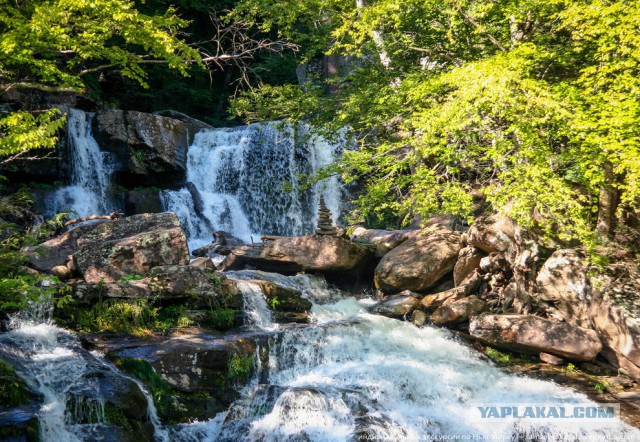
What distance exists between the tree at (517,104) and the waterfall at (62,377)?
241 inches

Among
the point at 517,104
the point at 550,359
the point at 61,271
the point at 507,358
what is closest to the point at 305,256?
the point at 507,358

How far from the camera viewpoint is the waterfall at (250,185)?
18438 millimetres

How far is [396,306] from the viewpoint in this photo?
11.4 metres

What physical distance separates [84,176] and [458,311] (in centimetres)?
1398

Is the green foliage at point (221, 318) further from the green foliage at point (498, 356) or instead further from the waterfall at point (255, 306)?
the green foliage at point (498, 356)

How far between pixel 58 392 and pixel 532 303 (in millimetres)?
8890

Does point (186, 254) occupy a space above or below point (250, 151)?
below

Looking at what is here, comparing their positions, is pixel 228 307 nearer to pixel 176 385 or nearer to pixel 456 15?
pixel 176 385

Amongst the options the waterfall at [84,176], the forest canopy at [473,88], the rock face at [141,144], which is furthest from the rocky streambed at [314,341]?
the rock face at [141,144]

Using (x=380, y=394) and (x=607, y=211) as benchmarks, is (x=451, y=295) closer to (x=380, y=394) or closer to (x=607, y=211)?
(x=607, y=211)

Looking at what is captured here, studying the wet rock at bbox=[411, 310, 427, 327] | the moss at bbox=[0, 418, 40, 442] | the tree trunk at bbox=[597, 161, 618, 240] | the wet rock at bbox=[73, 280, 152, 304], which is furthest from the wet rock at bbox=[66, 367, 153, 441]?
the tree trunk at bbox=[597, 161, 618, 240]

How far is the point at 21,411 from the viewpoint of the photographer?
5594 mm

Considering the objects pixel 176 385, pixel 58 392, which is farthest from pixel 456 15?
pixel 58 392

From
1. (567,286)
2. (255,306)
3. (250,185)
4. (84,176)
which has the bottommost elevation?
(255,306)
